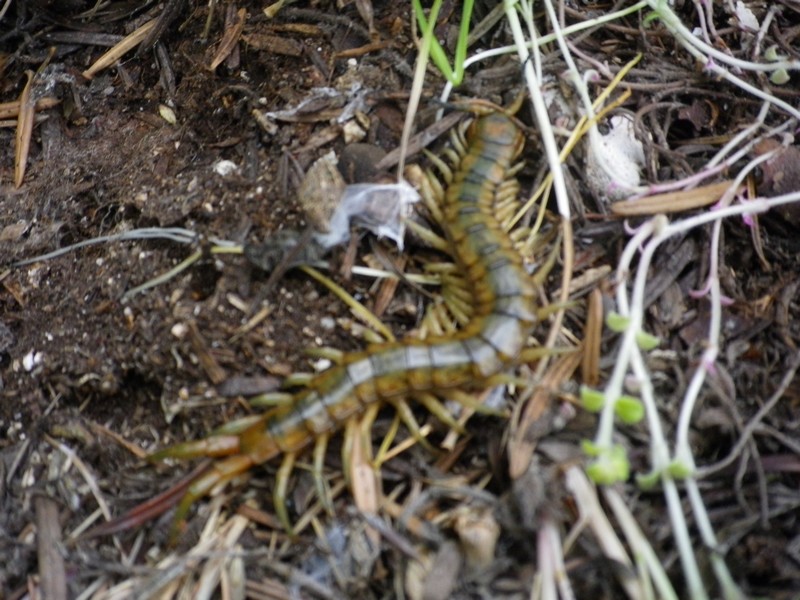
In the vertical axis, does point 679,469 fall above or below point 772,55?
below

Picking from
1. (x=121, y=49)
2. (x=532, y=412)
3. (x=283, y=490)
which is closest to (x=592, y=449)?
(x=532, y=412)

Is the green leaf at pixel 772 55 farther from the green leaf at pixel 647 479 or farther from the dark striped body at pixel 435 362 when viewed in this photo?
the green leaf at pixel 647 479

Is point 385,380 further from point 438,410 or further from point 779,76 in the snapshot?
point 779,76

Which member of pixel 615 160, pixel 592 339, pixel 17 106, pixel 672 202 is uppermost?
pixel 17 106

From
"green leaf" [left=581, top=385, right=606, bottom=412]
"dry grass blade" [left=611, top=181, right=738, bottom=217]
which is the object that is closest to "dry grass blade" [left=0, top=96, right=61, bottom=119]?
"dry grass blade" [left=611, top=181, right=738, bottom=217]

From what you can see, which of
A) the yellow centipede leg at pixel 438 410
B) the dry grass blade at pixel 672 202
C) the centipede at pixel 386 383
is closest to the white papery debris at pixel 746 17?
the dry grass blade at pixel 672 202

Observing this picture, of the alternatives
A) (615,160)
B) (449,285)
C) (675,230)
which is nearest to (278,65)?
(449,285)
